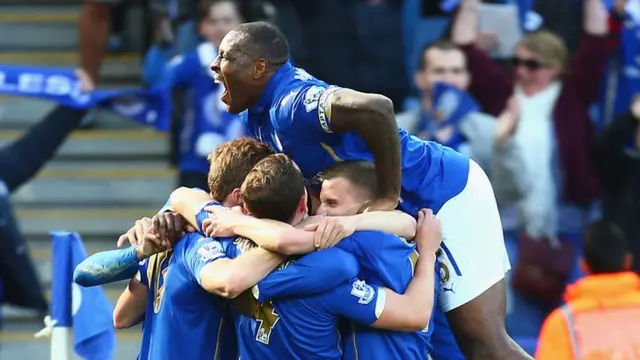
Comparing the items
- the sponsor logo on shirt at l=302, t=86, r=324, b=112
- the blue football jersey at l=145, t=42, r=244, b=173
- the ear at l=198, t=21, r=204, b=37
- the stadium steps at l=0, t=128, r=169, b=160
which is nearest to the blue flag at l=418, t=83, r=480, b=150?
the blue football jersey at l=145, t=42, r=244, b=173

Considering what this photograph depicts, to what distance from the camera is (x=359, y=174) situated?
4613 mm

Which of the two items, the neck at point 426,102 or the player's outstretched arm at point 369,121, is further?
the neck at point 426,102

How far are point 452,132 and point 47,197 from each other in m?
3.00

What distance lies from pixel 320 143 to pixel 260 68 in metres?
0.31

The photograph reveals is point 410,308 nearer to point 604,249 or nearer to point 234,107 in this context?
point 234,107

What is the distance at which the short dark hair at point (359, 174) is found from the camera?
15.1 ft

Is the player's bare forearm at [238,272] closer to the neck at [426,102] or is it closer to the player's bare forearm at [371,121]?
the player's bare forearm at [371,121]

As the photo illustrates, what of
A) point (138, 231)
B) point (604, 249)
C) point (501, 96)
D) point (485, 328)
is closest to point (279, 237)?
point (138, 231)

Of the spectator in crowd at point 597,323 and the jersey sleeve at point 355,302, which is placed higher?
the jersey sleeve at point 355,302

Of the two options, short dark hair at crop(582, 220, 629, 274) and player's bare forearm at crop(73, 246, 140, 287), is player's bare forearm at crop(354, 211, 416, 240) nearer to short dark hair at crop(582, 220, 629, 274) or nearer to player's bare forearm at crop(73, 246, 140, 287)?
player's bare forearm at crop(73, 246, 140, 287)

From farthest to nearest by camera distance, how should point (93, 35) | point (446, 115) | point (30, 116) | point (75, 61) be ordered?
point (75, 61)
point (30, 116)
point (93, 35)
point (446, 115)

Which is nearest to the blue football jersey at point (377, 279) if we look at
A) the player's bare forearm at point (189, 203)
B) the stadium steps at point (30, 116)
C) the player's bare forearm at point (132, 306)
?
the player's bare forearm at point (189, 203)

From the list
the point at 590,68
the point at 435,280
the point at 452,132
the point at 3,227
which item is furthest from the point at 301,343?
the point at 590,68

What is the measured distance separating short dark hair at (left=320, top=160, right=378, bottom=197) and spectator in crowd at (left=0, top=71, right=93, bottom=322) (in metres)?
2.55
